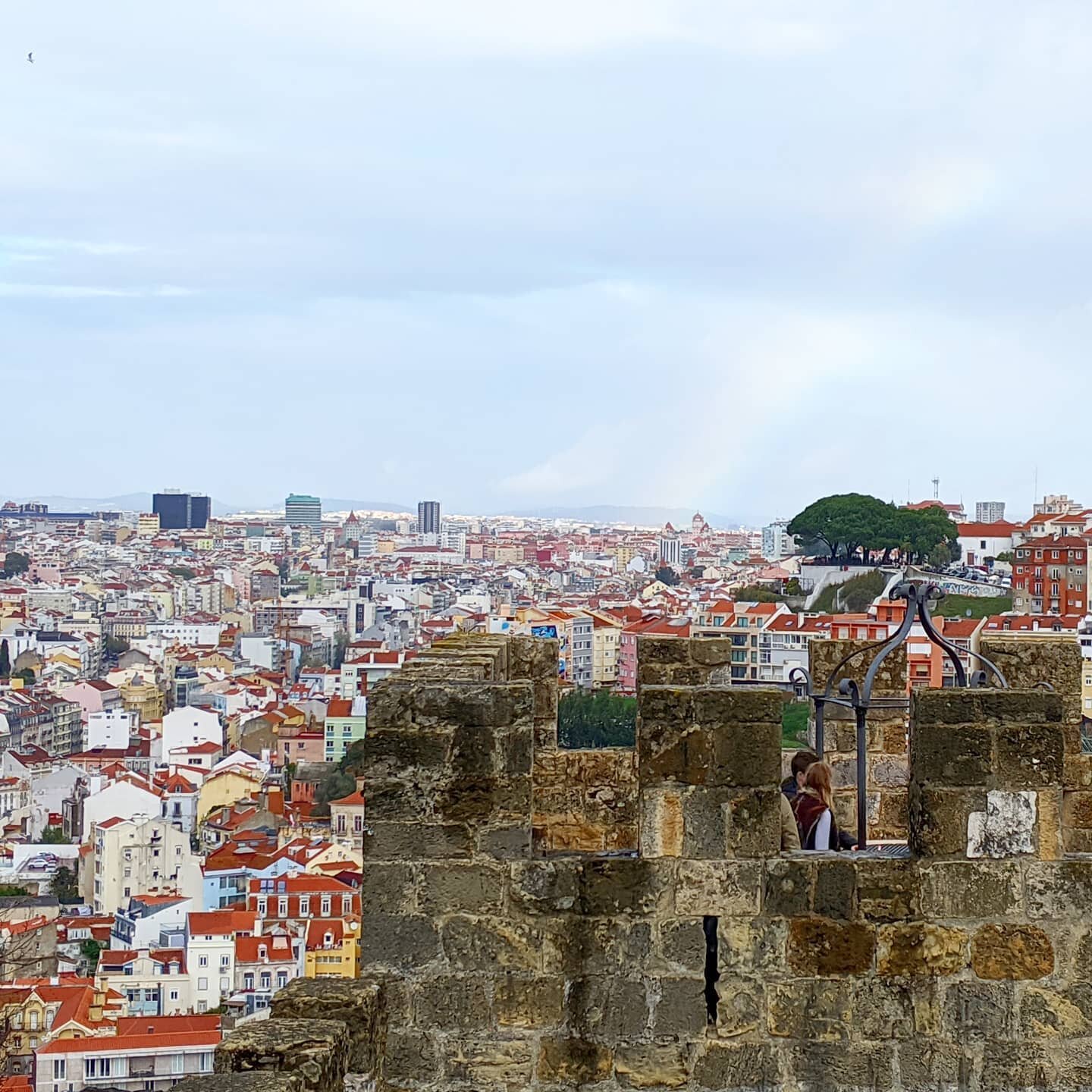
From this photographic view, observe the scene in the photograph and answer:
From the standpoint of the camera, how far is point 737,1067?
14.6 ft

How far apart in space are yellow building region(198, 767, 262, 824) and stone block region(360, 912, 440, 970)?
77604mm

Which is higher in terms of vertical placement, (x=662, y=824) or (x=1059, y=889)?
(x=662, y=824)

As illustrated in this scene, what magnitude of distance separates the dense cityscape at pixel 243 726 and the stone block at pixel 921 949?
1.05 m

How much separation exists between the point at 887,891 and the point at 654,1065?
74cm

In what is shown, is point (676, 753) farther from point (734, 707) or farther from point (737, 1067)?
point (737, 1067)

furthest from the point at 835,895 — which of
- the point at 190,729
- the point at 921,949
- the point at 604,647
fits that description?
the point at 604,647

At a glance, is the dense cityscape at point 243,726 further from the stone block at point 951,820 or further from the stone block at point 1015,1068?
the stone block at point 1015,1068

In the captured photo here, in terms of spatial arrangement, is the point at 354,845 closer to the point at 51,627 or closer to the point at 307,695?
the point at 307,695

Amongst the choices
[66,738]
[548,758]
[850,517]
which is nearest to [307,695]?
[66,738]

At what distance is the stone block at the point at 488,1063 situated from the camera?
4.48m

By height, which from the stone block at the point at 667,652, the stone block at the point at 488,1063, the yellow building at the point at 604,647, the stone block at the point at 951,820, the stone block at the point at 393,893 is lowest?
the stone block at the point at 488,1063

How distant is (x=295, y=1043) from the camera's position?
3969mm

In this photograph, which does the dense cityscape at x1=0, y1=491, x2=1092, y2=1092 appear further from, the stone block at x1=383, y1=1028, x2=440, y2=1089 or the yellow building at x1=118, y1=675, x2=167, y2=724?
the stone block at x1=383, y1=1028, x2=440, y2=1089

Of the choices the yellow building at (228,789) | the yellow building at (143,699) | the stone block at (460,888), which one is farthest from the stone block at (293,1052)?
the yellow building at (143,699)
